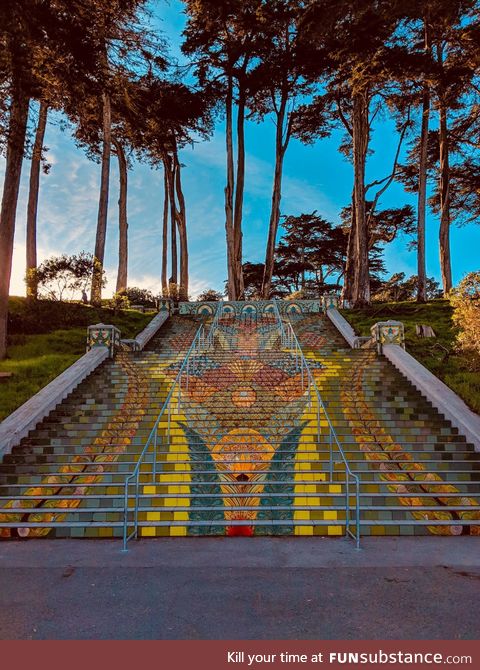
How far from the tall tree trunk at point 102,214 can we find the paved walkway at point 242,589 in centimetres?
1582

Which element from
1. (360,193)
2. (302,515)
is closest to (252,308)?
(360,193)

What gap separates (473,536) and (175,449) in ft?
16.2

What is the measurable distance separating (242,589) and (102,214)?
73.0ft

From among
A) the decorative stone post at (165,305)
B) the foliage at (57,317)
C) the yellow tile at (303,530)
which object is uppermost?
the decorative stone post at (165,305)

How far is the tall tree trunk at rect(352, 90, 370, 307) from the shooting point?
23.5 meters

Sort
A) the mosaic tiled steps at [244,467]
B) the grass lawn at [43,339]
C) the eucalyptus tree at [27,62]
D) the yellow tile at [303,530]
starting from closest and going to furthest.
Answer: the yellow tile at [303,530] < the mosaic tiled steps at [244,467] < the grass lawn at [43,339] < the eucalyptus tree at [27,62]

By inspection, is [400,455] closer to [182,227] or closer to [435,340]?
[435,340]

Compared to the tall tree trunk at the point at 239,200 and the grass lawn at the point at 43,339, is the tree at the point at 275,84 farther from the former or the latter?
the grass lawn at the point at 43,339

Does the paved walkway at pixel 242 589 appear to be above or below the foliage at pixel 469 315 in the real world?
below

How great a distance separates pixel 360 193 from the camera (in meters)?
25.1

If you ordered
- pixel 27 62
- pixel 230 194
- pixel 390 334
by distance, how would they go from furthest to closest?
pixel 230 194 → pixel 390 334 → pixel 27 62

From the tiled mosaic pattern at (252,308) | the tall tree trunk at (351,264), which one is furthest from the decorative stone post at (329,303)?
the tall tree trunk at (351,264)

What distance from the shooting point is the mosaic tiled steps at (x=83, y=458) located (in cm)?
720

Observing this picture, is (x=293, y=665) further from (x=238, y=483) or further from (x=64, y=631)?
(x=238, y=483)
